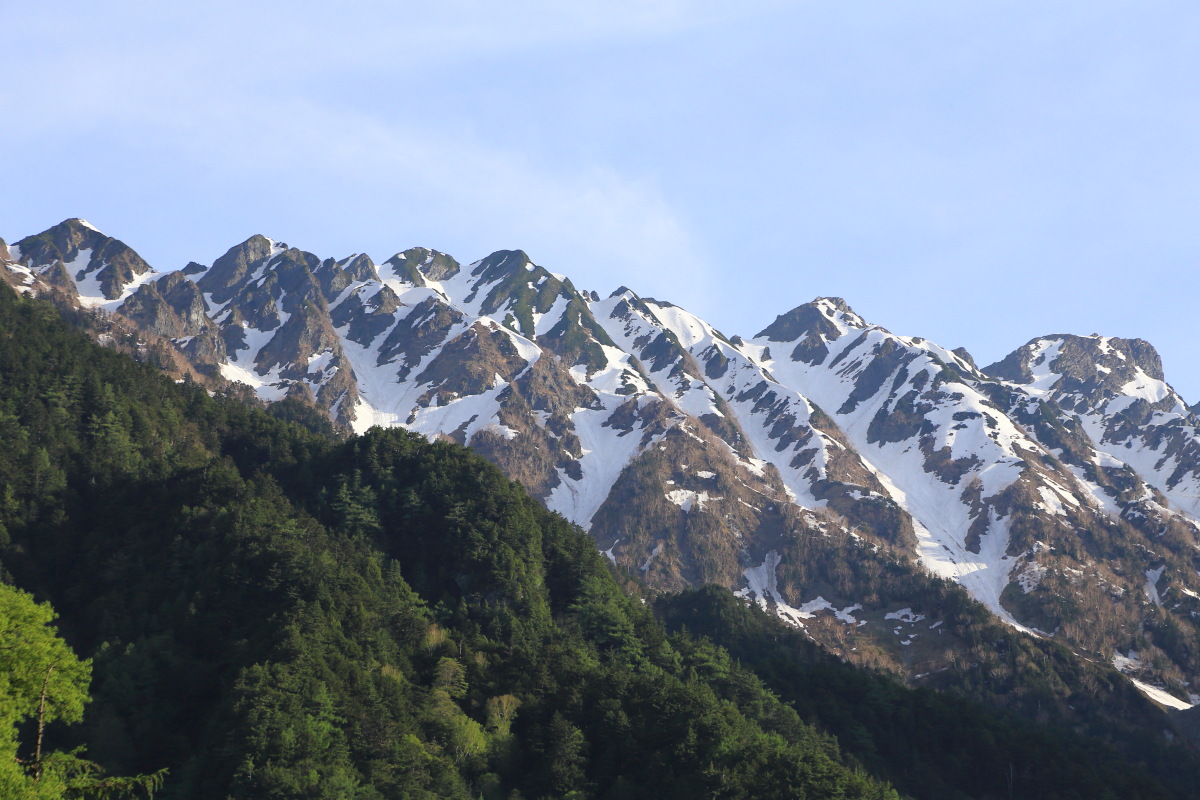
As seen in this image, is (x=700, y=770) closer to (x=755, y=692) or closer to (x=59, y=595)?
(x=755, y=692)

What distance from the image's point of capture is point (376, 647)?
105000 millimetres

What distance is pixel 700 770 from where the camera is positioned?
300 ft

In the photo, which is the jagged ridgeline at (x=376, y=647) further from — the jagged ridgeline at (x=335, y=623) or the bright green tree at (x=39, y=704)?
the bright green tree at (x=39, y=704)

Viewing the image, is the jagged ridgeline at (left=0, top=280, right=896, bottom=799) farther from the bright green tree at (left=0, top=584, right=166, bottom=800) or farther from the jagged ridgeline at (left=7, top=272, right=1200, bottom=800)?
the bright green tree at (left=0, top=584, right=166, bottom=800)

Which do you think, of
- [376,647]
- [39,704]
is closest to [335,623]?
[376,647]

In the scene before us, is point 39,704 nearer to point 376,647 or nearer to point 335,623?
point 335,623

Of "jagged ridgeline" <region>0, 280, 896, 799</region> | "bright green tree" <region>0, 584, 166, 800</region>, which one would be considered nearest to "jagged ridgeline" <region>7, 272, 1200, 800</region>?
"jagged ridgeline" <region>0, 280, 896, 799</region>

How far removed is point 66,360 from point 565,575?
274ft

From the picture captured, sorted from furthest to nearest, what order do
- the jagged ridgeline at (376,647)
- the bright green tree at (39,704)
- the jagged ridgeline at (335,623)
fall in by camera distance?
1. the jagged ridgeline at (376,647)
2. the jagged ridgeline at (335,623)
3. the bright green tree at (39,704)

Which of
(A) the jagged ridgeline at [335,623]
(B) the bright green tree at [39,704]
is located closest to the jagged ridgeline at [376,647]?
(A) the jagged ridgeline at [335,623]

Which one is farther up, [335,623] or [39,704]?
[335,623]

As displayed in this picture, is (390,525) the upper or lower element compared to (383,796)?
upper

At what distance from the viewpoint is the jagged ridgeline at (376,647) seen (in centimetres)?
8712

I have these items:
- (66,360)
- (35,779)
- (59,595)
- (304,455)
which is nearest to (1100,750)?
(304,455)
